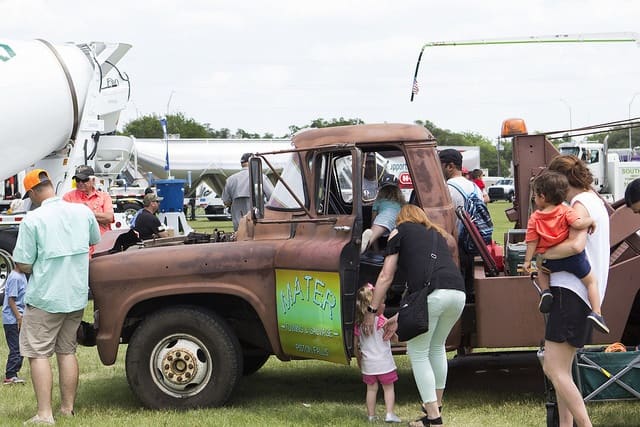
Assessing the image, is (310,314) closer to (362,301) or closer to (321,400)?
(362,301)

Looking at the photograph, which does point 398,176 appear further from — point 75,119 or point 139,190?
point 139,190

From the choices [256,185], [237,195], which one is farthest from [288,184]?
[237,195]

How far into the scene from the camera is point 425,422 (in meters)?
6.89

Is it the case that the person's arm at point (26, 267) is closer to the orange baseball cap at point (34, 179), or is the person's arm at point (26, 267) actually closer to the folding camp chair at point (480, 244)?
the orange baseball cap at point (34, 179)

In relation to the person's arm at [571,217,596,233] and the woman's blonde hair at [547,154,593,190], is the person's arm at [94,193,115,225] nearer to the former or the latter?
the woman's blonde hair at [547,154,593,190]

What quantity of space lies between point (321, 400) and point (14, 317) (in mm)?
2740

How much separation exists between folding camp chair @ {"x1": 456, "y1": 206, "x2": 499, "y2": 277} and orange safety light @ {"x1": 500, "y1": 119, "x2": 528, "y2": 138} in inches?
54.2

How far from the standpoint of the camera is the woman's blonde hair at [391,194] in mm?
7355

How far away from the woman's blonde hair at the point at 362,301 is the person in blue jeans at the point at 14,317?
290 centimetres

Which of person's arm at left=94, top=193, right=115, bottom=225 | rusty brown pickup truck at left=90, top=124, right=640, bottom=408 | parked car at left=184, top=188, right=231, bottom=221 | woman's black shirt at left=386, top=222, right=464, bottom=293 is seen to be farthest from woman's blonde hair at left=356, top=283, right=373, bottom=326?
parked car at left=184, top=188, right=231, bottom=221

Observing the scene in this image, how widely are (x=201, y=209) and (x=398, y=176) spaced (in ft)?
129

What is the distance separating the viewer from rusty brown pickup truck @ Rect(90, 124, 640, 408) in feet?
23.6

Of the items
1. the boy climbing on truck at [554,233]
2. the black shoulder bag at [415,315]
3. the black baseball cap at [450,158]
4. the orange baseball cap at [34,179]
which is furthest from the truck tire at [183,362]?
the boy climbing on truck at [554,233]

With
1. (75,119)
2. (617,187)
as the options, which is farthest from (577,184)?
(617,187)
